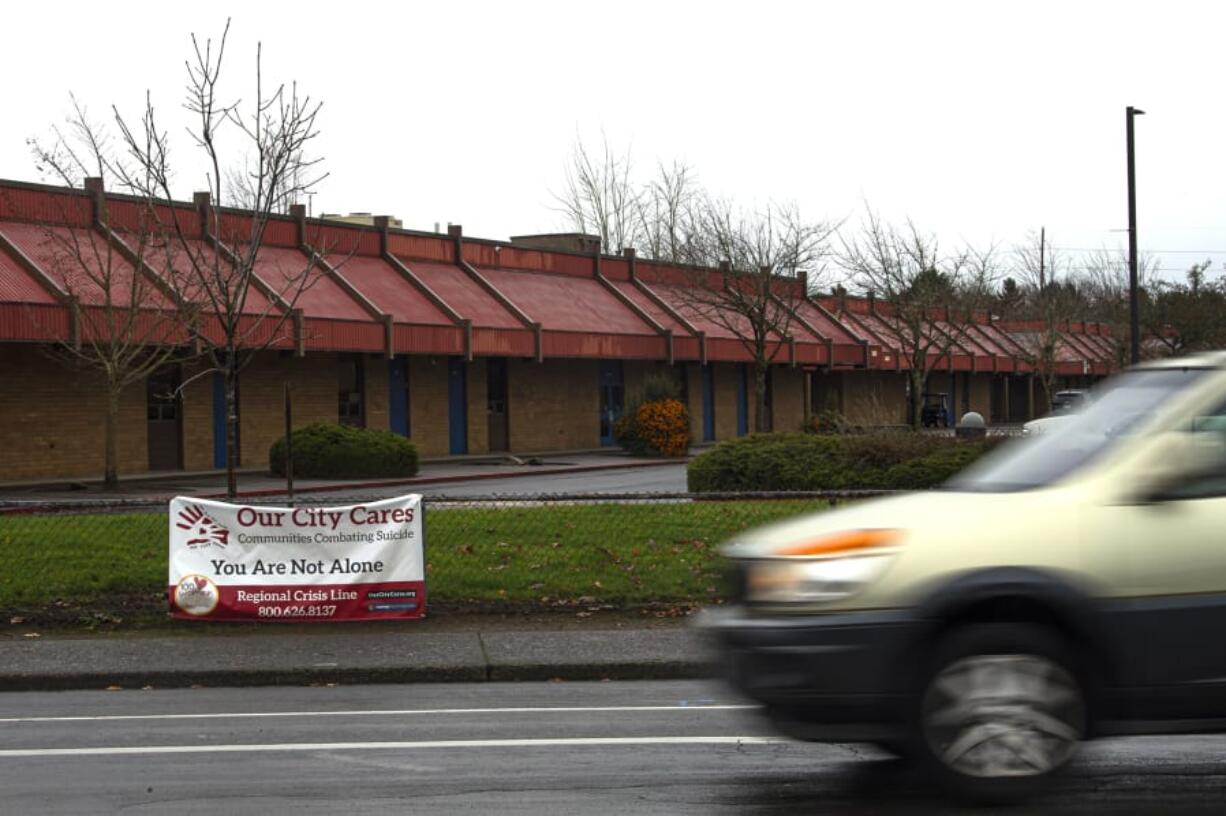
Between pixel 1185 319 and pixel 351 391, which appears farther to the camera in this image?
pixel 1185 319

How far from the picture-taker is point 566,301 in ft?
149

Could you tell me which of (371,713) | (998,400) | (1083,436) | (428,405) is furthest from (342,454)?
(998,400)

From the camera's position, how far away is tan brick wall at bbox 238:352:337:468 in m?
35.2

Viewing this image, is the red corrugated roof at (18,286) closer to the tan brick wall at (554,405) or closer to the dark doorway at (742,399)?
the tan brick wall at (554,405)

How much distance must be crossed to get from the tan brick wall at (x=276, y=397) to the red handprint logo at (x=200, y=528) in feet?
75.6

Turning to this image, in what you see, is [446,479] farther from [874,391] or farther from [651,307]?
[874,391]

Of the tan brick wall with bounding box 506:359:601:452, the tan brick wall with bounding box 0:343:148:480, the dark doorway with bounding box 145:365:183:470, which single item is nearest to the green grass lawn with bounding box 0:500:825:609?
the tan brick wall with bounding box 0:343:148:480

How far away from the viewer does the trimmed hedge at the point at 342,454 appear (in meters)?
32.2

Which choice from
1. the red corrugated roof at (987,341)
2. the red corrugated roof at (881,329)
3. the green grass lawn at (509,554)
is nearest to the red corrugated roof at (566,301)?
the red corrugated roof at (881,329)

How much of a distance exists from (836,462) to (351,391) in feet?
70.2

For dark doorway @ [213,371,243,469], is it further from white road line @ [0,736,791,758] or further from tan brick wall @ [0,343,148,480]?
white road line @ [0,736,791,758]

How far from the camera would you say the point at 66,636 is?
40.3ft

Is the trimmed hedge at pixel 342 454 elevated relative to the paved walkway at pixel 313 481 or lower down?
elevated

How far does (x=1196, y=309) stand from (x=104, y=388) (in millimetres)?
49230
